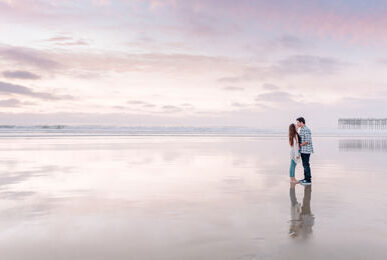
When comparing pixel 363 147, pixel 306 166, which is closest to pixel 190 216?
pixel 306 166

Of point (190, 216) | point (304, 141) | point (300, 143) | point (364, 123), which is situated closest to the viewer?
point (190, 216)

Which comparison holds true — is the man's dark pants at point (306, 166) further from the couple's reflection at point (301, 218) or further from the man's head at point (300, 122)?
the couple's reflection at point (301, 218)

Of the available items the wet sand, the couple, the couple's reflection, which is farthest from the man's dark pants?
the couple's reflection

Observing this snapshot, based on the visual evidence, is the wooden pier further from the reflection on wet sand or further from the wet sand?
the wet sand

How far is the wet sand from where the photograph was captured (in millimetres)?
4707

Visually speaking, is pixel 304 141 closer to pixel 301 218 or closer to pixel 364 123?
pixel 301 218

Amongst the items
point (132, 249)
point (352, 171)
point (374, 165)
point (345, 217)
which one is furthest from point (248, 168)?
point (132, 249)

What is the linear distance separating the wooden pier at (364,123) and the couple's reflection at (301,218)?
108 meters

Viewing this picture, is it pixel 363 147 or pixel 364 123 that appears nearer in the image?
pixel 363 147

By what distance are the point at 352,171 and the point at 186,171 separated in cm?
662

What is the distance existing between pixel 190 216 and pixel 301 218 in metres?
2.18

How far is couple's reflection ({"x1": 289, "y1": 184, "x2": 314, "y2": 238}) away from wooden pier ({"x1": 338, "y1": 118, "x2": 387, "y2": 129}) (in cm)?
10803

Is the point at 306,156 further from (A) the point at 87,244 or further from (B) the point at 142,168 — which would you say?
(A) the point at 87,244

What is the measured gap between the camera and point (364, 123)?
105 meters
